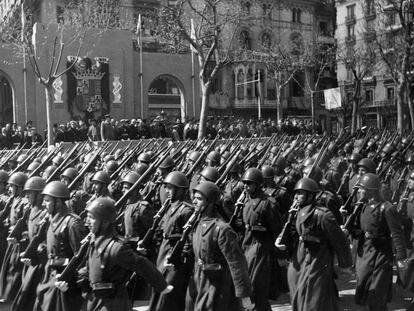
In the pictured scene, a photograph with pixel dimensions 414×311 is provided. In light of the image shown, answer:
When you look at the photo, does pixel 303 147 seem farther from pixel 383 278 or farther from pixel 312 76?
pixel 312 76

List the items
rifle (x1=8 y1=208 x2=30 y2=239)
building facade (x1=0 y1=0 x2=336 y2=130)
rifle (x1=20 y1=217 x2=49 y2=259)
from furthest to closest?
building facade (x1=0 y1=0 x2=336 y2=130) < rifle (x1=8 y1=208 x2=30 y2=239) < rifle (x1=20 y1=217 x2=49 y2=259)

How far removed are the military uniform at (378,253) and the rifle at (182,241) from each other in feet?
7.56

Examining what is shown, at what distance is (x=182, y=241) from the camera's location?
6586 mm

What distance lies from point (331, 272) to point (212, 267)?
153 cm

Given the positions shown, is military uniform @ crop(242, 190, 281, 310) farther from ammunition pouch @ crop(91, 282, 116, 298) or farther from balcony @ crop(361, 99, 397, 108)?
balcony @ crop(361, 99, 397, 108)

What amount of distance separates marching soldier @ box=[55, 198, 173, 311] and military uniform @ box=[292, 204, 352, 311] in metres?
1.82

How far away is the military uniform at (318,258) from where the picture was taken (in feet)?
21.2

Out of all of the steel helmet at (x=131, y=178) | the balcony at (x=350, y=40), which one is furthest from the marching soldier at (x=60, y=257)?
the balcony at (x=350, y=40)

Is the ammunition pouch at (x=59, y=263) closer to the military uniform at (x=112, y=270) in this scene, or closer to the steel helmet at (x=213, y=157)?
Answer: the military uniform at (x=112, y=270)

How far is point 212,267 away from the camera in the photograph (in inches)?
237

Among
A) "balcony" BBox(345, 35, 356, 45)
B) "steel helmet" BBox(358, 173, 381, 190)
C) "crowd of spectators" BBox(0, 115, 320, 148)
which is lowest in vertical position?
"steel helmet" BBox(358, 173, 381, 190)

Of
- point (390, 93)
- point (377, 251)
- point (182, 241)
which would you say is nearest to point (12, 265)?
point (182, 241)

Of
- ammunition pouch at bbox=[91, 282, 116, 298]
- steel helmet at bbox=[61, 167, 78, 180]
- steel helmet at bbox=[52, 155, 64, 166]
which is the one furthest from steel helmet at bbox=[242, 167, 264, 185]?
steel helmet at bbox=[52, 155, 64, 166]

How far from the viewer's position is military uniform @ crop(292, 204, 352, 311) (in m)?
6.47
